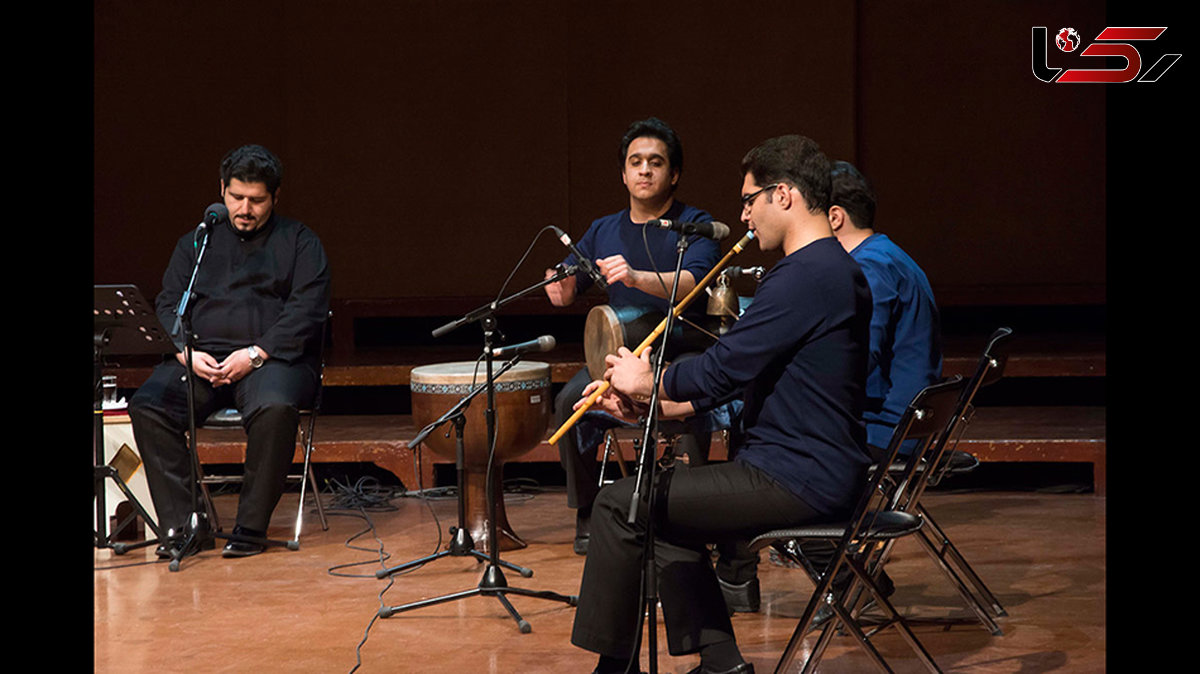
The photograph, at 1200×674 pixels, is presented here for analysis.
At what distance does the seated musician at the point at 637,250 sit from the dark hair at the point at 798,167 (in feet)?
3.95

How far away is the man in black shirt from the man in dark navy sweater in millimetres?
2171

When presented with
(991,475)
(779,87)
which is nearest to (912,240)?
(779,87)

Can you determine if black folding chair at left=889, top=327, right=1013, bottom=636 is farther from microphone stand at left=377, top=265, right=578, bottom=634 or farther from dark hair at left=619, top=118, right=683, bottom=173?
dark hair at left=619, top=118, right=683, bottom=173

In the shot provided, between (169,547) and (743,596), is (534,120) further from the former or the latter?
(743,596)

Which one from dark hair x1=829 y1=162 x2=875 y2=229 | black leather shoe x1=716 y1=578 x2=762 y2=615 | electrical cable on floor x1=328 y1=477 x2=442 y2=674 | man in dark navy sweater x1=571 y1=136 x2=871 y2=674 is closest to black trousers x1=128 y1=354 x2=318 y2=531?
electrical cable on floor x1=328 y1=477 x2=442 y2=674

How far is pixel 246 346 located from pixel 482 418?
3.49ft

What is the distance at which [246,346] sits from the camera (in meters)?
4.99

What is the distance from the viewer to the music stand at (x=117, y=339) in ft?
15.1

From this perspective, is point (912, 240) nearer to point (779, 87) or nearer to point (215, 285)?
point (779, 87)

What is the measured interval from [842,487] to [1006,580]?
63.6 inches

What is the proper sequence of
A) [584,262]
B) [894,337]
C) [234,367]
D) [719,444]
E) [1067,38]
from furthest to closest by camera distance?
[1067,38] → [719,444] → [234,367] → [894,337] → [584,262]

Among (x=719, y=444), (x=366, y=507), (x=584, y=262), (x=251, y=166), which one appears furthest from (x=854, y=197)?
(x=366, y=507)

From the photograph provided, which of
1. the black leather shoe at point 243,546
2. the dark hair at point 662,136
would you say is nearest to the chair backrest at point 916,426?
the dark hair at point 662,136

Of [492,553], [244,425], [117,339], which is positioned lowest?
[492,553]
